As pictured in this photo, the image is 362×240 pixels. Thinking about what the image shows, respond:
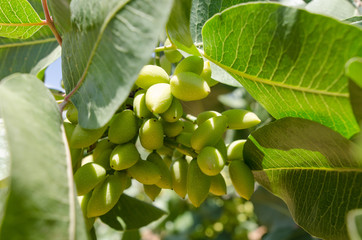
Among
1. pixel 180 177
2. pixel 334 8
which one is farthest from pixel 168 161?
pixel 334 8

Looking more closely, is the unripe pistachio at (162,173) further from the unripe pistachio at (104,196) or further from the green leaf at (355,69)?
the green leaf at (355,69)

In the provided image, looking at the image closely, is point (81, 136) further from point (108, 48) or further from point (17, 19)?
point (17, 19)

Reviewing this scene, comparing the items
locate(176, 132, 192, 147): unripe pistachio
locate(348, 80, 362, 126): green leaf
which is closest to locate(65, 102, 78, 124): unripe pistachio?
locate(176, 132, 192, 147): unripe pistachio

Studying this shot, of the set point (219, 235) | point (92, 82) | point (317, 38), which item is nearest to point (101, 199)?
point (92, 82)

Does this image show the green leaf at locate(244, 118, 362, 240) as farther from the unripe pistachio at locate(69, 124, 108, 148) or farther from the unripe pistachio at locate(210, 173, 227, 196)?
the unripe pistachio at locate(69, 124, 108, 148)

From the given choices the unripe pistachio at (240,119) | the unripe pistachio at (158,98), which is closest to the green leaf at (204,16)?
the unripe pistachio at (240,119)
